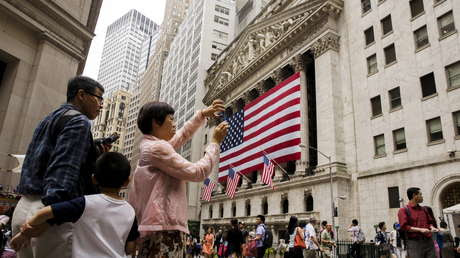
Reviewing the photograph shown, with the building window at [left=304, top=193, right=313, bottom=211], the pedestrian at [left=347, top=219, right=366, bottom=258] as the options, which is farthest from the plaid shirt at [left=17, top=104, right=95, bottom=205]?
the building window at [left=304, top=193, right=313, bottom=211]

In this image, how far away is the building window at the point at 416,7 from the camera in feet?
83.6

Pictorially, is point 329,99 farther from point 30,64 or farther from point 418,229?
point 30,64

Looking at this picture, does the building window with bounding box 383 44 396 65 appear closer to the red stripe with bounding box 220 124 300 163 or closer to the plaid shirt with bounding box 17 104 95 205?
the red stripe with bounding box 220 124 300 163

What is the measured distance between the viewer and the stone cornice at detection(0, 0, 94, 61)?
10497 mm

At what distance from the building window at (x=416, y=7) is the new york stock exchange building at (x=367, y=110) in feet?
0.29

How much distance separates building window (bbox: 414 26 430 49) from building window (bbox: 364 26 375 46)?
416cm

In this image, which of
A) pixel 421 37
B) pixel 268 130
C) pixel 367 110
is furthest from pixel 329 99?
pixel 421 37

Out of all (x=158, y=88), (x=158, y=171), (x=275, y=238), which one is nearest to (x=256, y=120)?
(x=275, y=238)

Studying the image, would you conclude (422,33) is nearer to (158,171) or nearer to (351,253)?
(351,253)

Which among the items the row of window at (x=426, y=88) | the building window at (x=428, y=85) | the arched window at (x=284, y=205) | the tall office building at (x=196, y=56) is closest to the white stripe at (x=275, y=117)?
the row of window at (x=426, y=88)

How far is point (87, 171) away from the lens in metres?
3.09

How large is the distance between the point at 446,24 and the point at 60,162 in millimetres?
28062

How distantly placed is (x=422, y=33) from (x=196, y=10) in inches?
2431

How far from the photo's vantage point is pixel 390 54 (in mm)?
27312
